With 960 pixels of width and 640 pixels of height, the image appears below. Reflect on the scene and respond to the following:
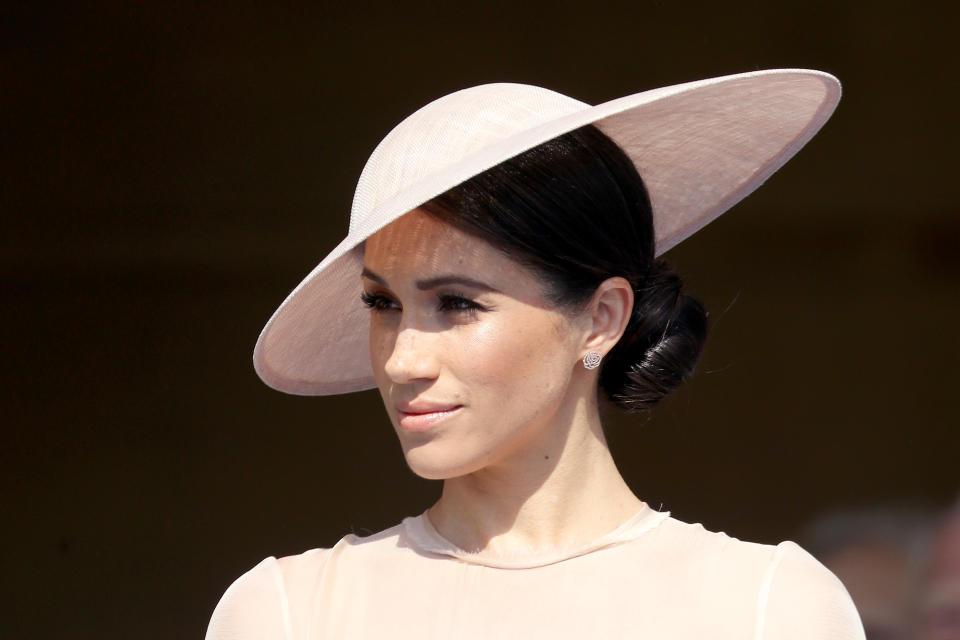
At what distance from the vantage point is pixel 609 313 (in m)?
1.83

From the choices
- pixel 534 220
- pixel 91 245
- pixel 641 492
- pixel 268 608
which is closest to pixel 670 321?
pixel 534 220

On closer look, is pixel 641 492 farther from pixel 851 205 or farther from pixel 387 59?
pixel 387 59

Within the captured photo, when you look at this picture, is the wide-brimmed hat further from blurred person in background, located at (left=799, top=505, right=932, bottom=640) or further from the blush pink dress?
blurred person in background, located at (left=799, top=505, right=932, bottom=640)

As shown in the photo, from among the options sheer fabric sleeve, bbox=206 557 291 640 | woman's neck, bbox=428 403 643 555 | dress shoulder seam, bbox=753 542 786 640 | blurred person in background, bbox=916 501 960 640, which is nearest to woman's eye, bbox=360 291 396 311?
woman's neck, bbox=428 403 643 555

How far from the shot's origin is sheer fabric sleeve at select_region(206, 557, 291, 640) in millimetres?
1852

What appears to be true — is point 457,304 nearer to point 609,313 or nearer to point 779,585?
point 609,313

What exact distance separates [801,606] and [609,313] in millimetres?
386

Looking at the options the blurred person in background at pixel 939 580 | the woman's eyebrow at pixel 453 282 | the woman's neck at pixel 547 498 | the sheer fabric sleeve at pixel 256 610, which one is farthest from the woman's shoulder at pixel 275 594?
the blurred person in background at pixel 939 580

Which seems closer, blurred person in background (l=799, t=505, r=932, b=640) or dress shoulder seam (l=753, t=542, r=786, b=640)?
dress shoulder seam (l=753, t=542, r=786, b=640)

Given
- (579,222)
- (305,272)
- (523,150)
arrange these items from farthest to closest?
(305,272) → (579,222) → (523,150)

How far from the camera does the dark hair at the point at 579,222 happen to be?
1.71 m

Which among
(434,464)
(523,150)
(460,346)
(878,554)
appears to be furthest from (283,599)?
(878,554)

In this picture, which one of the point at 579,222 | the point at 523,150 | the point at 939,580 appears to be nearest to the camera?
the point at 523,150

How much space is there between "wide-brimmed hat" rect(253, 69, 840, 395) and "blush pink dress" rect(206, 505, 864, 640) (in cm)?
27
